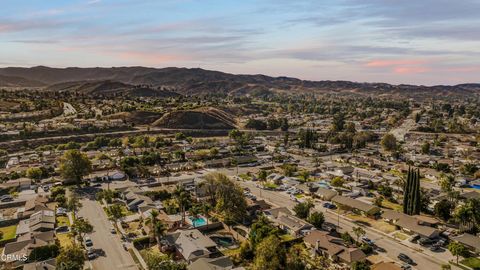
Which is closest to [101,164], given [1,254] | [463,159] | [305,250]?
[1,254]

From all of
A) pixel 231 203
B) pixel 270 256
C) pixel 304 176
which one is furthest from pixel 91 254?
pixel 304 176

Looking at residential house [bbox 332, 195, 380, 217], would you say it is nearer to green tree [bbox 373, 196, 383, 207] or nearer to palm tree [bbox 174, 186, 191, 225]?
green tree [bbox 373, 196, 383, 207]

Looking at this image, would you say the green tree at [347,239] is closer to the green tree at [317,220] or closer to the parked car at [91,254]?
the green tree at [317,220]

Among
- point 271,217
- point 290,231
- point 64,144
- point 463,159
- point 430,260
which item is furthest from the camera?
point 64,144

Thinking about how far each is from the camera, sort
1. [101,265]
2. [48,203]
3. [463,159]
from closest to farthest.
→ [101,265]
[48,203]
[463,159]

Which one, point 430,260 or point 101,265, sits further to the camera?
point 430,260

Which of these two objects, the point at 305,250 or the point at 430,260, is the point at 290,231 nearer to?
the point at 305,250

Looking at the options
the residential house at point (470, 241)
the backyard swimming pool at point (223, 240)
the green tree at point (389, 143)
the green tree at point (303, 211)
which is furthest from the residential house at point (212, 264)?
the green tree at point (389, 143)

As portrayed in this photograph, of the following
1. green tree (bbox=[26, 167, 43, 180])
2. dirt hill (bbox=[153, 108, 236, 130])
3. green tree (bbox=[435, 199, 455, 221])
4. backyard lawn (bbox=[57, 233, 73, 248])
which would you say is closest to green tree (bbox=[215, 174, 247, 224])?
backyard lawn (bbox=[57, 233, 73, 248])
